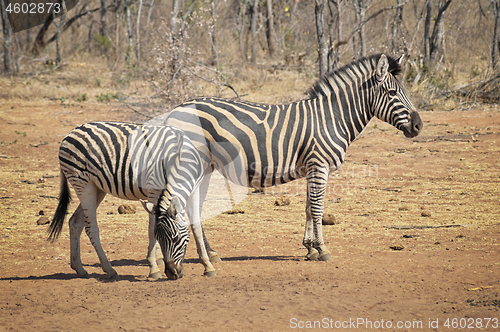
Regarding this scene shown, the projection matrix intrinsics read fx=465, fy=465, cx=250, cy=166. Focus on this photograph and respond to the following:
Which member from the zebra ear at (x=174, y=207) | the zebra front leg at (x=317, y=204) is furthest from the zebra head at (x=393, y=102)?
the zebra ear at (x=174, y=207)

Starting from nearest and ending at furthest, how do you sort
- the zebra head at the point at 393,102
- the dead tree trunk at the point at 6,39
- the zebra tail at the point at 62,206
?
the zebra tail at the point at 62,206 → the zebra head at the point at 393,102 → the dead tree trunk at the point at 6,39

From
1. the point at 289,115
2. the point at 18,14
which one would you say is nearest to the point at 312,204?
the point at 289,115

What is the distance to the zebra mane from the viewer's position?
5742 millimetres

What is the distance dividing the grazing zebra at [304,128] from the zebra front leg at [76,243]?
1453 millimetres

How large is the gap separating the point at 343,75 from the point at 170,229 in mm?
2943

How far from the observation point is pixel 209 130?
5324mm

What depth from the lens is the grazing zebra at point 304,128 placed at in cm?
534

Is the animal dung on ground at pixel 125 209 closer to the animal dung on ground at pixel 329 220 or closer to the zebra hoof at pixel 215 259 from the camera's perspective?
the zebra hoof at pixel 215 259

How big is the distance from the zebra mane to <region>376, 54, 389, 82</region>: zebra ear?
0.13 m

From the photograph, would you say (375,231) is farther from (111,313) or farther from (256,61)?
(256,61)

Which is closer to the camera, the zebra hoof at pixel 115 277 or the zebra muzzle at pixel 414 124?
the zebra hoof at pixel 115 277

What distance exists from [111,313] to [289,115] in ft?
9.78

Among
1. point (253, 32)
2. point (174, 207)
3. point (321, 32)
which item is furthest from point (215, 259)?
point (253, 32)

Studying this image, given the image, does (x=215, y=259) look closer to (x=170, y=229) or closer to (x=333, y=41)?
(x=170, y=229)
